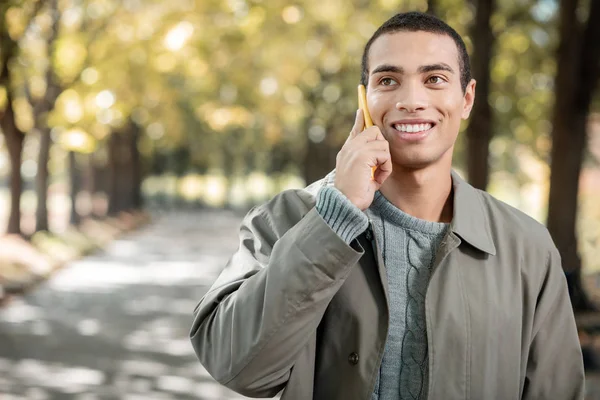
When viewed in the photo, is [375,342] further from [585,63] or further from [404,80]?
[585,63]

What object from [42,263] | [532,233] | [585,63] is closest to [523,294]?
[532,233]

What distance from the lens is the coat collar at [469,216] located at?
8.54ft

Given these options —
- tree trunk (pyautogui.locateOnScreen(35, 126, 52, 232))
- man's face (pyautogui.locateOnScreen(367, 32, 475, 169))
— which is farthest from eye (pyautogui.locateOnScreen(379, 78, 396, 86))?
tree trunk (pyautogui.locateOnScreen(35, 126, 52, 232))

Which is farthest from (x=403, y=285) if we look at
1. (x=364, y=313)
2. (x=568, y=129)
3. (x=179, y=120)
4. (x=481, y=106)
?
(x=179, y=120)

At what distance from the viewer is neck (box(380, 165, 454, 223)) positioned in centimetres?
274

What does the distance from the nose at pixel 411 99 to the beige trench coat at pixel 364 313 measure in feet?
1.09

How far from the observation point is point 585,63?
1221 cm

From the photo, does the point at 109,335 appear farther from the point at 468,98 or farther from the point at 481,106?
the point at 468,98

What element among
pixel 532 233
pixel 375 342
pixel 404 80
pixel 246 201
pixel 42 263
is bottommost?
pixel 246 201

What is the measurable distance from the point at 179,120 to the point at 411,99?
94.8 ft

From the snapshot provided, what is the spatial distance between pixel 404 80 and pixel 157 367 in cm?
757

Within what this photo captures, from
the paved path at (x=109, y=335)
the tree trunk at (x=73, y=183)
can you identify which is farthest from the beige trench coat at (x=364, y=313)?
the tree trunk at (x=73, y=183)

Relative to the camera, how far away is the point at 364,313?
2.50 metres

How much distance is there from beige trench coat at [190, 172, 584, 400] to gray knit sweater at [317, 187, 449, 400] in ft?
0.19
